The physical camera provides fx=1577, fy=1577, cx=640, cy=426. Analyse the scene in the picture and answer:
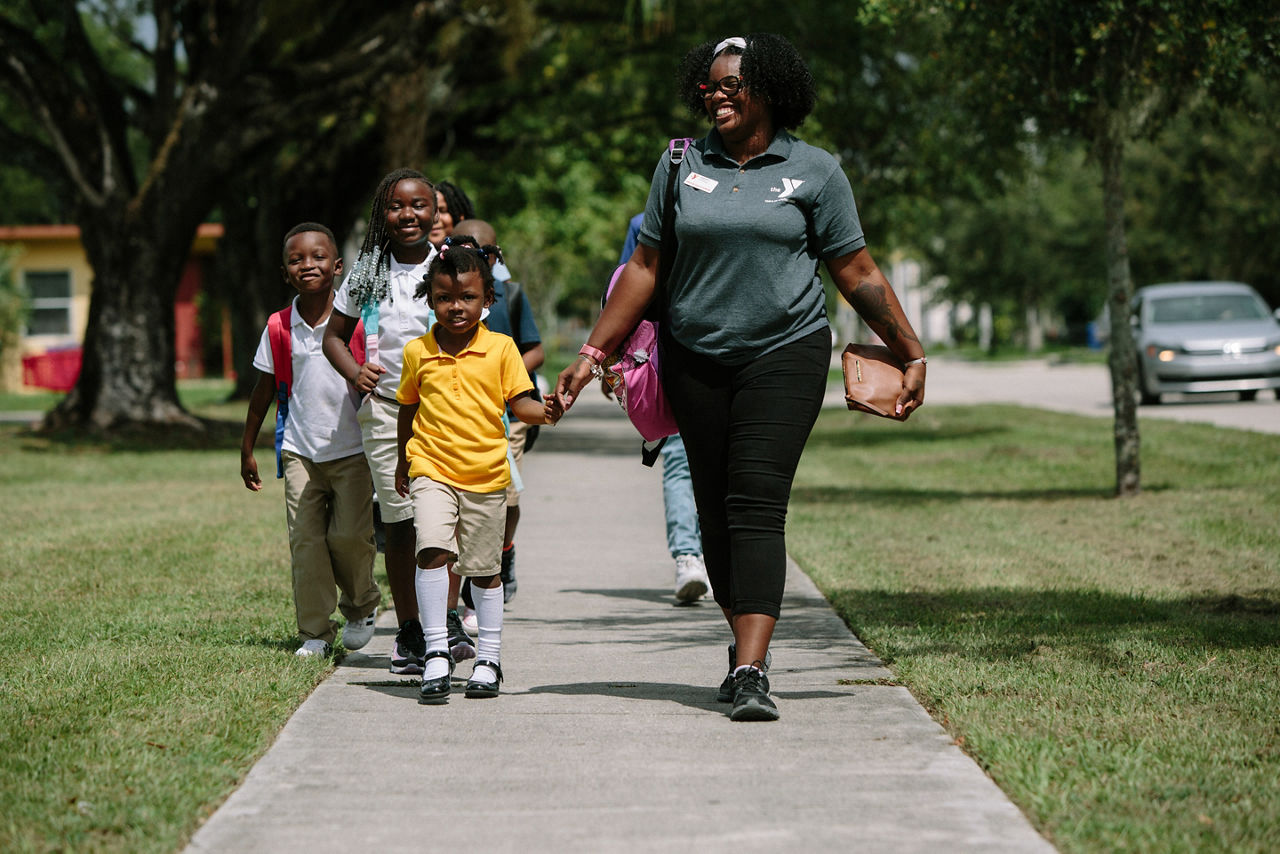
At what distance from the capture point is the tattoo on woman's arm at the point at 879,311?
5156 mm

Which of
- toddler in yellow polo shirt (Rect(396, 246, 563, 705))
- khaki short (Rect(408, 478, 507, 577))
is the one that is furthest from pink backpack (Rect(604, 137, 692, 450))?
khaki short (Rect(408, 478, 507, 577))

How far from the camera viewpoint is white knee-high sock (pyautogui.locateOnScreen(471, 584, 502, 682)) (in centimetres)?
541

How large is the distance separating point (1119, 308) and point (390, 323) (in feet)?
24.7

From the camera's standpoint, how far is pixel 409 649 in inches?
234

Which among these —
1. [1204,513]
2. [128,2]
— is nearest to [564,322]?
[128,2]

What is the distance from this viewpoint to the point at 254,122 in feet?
60.8

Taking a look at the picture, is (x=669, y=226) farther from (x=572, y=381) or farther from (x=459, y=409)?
(x=459, y=409)

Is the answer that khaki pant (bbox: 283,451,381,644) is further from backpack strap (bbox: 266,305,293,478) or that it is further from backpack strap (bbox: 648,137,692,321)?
backpack strap (bbox: 648,137,692,321)

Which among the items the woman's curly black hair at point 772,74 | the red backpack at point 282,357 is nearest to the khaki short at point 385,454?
the red backpack at point 282,357

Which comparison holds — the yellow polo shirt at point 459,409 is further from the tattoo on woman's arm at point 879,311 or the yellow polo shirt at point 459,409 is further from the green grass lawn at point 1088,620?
the green grass lawn at point 1088,620

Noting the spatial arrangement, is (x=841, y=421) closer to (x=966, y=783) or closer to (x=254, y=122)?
(x=254, y=122)

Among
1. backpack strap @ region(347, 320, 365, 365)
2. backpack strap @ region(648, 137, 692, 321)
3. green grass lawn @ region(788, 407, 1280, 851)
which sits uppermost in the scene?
backpack strap @ region(648, 137, 692, 321)

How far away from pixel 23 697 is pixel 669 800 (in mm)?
2415

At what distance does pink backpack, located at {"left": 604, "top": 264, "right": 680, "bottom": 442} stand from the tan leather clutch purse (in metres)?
0.62
